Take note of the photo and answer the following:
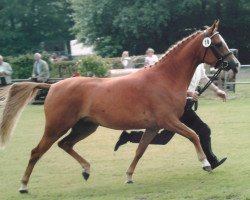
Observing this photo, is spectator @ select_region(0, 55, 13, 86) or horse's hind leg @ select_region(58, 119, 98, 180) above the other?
horse's hind leg @ select_region(58, 119, 98, 180)

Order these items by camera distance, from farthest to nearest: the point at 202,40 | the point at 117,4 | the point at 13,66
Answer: the point at 117,4 → the point at 13,66 → the point at 202,40

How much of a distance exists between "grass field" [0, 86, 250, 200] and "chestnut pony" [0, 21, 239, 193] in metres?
0.34

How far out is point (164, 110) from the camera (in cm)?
906

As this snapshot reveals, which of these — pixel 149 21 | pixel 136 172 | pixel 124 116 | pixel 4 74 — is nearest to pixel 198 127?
pixel 136 172

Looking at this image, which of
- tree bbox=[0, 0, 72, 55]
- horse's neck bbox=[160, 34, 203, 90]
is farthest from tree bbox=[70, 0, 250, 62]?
horse's neck bbox=[160, 34, 203, 90]

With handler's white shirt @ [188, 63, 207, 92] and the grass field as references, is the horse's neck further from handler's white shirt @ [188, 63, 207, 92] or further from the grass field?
the grass field

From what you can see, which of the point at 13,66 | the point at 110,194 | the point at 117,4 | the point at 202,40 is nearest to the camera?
the point at 110,194

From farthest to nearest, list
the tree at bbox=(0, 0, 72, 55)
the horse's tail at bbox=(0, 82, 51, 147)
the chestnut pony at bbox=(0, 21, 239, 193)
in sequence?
the tree at bbox=(0, 0, 72, 55) → the horse's tail at bbox=(0, 82, 51, 147) → the chestnut pony at bbox=(0, 21, 239, 193)

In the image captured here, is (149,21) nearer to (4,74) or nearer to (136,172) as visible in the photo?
(4,74)

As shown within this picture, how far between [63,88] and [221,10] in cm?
3937

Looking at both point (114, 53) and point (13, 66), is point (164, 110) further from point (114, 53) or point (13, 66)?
point (114, 53)

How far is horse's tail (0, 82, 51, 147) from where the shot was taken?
31.6ft

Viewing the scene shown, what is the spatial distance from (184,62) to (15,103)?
2.53 metres

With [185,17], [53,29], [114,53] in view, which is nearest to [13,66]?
[114,53]
